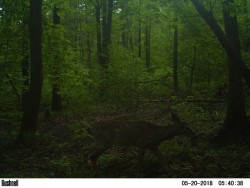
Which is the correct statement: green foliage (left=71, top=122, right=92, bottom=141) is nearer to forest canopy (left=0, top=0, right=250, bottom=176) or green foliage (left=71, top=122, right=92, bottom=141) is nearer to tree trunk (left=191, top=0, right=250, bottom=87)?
forest canopy (left=0, top=0, right=250, bottom=176)

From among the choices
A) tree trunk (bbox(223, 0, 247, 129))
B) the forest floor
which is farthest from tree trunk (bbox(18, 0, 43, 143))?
tree trunk (bbox(223, 0, 247, 129))

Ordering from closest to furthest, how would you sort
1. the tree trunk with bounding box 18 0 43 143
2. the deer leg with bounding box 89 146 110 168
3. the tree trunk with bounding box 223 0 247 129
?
the deer leg with bounding box 89 146 110 168 → the tree trunk with bounding box 223 0 247 129 → the tree trunk with bounding box 18 0 43 143

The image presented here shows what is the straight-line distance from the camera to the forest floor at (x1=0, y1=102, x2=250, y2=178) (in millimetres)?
7801

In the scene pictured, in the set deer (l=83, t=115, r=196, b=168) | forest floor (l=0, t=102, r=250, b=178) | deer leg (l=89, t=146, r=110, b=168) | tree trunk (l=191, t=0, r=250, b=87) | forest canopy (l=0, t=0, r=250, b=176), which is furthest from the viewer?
forest canopy (l=0, t=0, r=250, b=176)

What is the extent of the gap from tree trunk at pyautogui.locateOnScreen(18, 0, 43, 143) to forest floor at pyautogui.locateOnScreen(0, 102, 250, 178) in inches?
19.9

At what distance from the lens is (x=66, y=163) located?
880 centimetres

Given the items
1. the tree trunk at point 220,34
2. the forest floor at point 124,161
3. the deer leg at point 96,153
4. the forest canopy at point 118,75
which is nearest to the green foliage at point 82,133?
the forest floor at point 124,161

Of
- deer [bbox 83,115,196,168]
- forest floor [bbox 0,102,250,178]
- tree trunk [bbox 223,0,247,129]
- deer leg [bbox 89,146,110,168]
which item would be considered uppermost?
tree trunk [bbox 223,0,247,129]

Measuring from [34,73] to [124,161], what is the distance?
4.67 m

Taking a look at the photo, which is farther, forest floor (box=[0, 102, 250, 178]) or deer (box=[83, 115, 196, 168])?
deer (box=[83, 115, 196, 168])

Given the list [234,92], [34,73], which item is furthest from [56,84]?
[234,92]

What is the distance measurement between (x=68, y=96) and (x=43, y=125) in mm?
5705

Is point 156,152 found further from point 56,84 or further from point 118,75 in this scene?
point 118,75

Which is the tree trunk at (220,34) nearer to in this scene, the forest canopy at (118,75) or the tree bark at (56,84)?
the forest canopy at (118,75)
